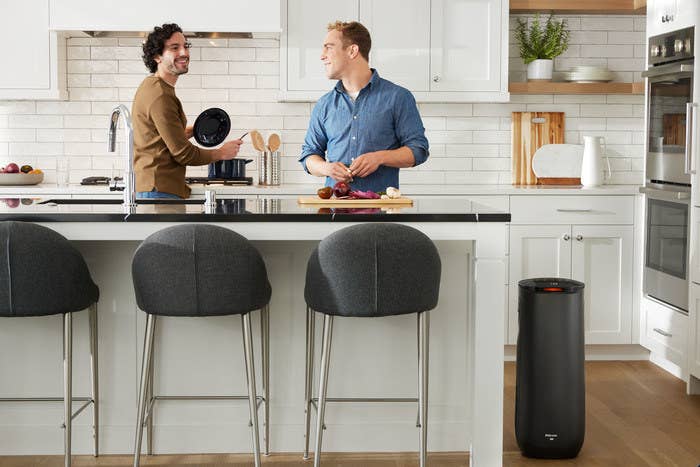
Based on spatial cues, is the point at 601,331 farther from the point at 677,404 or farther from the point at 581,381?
the point at 581,381

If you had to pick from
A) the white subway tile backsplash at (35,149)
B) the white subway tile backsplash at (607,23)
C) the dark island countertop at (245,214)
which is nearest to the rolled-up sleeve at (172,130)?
the dark island countertop at (245,214)

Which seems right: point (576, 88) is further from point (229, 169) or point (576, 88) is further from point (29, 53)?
point (29, 53)

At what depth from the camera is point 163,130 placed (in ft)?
13.7

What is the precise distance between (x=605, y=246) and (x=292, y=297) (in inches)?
101

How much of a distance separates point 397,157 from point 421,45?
1641mm

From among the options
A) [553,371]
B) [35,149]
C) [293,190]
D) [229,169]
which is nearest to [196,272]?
[553,371]

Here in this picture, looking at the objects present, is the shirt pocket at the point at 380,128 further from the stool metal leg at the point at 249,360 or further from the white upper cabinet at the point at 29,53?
the white upper cabinet at the point at 29,53

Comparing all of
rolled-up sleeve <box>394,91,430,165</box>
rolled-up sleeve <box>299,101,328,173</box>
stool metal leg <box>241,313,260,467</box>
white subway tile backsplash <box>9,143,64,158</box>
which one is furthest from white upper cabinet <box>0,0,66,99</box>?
stool metal leg <box>241,313,260,467</box>

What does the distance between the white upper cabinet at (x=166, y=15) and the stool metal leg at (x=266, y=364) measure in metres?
2.39

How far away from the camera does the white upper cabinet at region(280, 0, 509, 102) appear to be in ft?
18.6

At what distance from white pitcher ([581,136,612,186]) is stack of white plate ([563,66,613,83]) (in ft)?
1.16

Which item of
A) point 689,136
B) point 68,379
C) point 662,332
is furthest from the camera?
point 662,332

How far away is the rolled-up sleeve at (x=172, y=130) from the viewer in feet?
13.7

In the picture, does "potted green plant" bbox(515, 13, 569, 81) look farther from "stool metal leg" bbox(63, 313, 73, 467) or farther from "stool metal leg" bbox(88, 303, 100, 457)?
"stool metal leg" bbox(63, 313, 73, 467)
